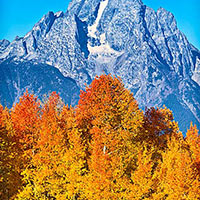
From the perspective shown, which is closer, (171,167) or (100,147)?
(100,147)

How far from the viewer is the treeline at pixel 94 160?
3662 cm

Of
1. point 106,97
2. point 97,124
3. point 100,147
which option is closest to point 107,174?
point 100,147

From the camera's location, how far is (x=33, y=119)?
43.1 m

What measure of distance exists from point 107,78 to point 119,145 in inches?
408

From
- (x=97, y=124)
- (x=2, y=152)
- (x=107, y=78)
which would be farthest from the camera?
(x=107, y=78)

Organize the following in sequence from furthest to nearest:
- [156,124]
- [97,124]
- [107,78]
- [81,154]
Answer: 1. [156,124]
2. [107,78]
3. [97,124]
4. [81,154]

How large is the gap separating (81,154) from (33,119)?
31.2 ft

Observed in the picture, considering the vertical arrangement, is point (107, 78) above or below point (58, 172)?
above

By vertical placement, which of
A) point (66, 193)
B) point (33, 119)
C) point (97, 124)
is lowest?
point (66, 193)

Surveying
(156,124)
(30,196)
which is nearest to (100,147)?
(30,196)

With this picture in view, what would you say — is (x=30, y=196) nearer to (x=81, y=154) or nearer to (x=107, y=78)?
(x=81, y=154)

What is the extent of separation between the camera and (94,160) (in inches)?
1473

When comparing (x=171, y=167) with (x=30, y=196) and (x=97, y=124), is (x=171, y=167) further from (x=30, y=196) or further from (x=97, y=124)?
(x=30, y=196)

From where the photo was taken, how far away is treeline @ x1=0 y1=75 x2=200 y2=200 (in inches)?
1442
